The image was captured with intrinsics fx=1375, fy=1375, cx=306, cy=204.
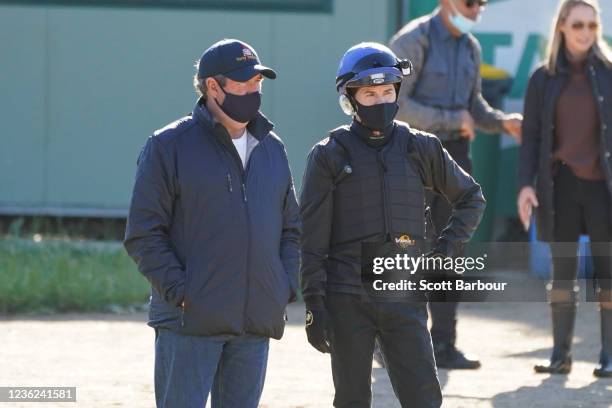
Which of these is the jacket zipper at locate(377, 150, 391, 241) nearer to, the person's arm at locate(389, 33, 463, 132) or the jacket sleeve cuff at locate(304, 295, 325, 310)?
the jacket sleeve cuff at locate(304, 295, 325, 310)

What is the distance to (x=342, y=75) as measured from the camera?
516 cm

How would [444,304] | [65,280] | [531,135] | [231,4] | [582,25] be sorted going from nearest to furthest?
[582,25], [531,135], [444,304], [65,280], [231,4]

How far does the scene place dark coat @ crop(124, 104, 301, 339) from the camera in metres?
4.39

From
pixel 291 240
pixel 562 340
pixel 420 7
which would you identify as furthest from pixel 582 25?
pixel 420 7

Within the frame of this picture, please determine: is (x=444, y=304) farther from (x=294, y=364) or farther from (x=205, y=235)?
(x=205, y=235)

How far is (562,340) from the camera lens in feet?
23.3

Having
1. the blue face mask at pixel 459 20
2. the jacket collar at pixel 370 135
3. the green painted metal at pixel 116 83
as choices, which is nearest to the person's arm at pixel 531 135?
the blue face mask at pixel 459 20

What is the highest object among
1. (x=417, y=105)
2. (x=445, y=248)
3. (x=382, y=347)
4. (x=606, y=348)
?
(x=417, y=105)

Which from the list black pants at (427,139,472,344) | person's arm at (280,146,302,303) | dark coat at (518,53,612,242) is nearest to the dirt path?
black pants at (427,139,472,344)

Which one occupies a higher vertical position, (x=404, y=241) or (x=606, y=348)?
(x=404, y=241)

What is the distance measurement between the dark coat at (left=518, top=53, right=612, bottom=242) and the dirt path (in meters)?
0.82

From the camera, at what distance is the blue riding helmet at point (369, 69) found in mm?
5086

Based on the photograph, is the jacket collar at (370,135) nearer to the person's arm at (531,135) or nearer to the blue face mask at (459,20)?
the person's arm at (531,135)

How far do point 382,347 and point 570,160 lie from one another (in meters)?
2.37
